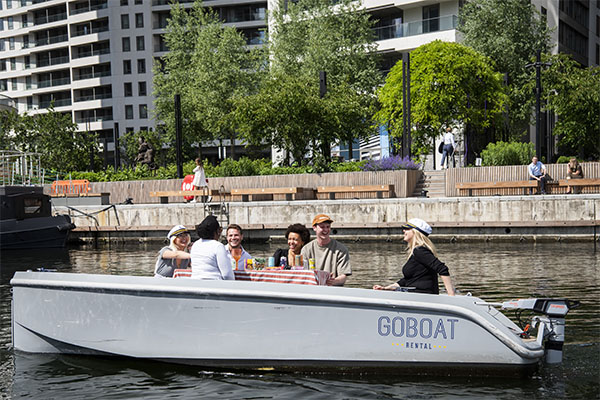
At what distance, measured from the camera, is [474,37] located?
1649 inches

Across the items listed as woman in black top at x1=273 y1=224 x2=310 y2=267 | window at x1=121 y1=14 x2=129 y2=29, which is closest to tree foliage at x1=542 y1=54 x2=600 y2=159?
woman in black top at x1=273 y1=224 x2=310 y2=267

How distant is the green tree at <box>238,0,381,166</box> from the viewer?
33.0m

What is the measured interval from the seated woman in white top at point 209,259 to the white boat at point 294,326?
0.18m

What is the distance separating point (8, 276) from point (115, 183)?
14.6 metres

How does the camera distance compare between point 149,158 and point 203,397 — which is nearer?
point 203,397

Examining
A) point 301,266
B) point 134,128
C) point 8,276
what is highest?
point 134,128

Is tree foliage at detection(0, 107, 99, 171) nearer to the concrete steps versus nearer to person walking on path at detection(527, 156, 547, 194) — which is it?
the concrete steps

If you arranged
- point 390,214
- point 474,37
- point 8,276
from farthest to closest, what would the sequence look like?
point 474,37 → point 390,214 → point 8,276

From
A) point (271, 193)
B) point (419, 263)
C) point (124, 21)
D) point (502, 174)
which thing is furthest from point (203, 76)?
point (419, 263)

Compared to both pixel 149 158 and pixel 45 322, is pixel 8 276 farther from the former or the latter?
pixel 149 158

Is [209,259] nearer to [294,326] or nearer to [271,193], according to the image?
[294,326]

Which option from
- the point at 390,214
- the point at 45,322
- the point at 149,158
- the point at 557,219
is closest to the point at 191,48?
the point at 149,158

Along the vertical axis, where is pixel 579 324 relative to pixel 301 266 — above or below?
below

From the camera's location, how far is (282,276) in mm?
7727
